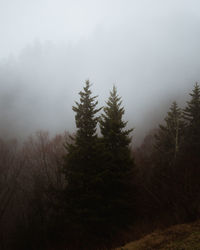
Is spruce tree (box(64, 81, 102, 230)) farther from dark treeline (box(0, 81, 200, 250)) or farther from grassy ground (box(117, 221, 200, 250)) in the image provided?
grassy ground (box(117, 221, 200, 250))

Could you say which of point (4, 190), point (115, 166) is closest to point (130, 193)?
point (115, 166)

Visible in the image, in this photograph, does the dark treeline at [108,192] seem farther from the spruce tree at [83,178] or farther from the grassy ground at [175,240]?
the grassy ground at [175,240]

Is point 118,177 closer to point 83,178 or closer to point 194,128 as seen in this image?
point 83,178

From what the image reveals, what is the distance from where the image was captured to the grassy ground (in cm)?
542

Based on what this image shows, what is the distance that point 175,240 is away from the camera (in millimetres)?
5918

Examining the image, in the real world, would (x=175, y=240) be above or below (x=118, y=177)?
below

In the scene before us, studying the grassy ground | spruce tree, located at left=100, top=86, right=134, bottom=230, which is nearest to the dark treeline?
spruce tree, located at left=100, top=86, right=134, bottom=230

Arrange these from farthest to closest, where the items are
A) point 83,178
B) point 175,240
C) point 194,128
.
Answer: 1. point 194,128
2. point 83,178
3. point 175,240

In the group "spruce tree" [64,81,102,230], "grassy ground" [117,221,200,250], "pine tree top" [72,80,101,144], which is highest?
"pine tree top" [72,80,101,144]

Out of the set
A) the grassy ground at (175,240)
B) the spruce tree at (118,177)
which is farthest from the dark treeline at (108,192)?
the grassy ground at (175,240)

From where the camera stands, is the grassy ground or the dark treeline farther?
the dark treeline

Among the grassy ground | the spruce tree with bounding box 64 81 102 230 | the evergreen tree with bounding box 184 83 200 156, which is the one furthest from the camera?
the evergreen tree with bounding box 184 83 200 156

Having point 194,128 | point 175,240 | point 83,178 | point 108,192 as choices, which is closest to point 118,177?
point 108,192

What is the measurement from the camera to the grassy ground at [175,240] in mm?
5418
